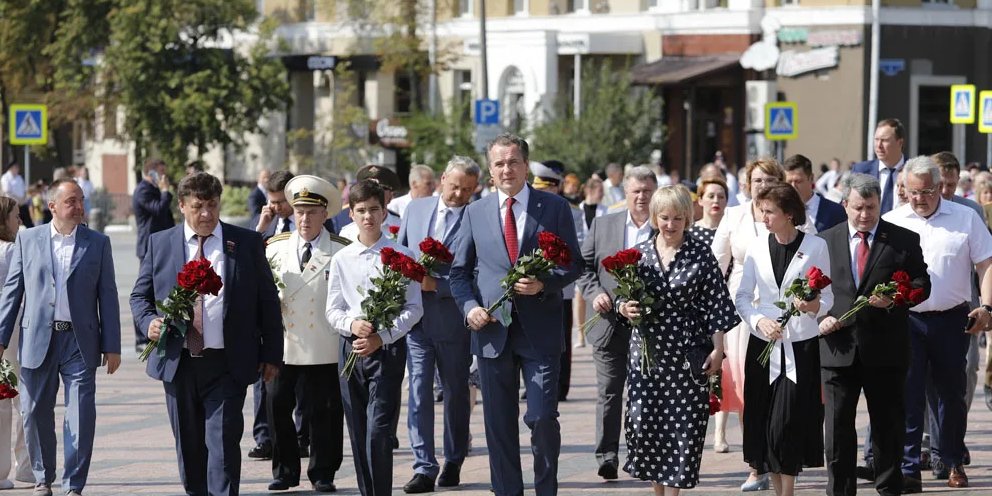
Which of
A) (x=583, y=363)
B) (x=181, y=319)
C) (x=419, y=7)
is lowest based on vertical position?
(x=583, y=363)

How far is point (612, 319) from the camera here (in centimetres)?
1207

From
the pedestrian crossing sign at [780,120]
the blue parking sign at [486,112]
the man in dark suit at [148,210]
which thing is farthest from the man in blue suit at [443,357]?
the blue parking sign at [486,112]

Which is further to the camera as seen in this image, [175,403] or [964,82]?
[964,82]

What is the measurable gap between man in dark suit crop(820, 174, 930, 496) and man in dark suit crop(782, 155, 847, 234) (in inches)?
38.9

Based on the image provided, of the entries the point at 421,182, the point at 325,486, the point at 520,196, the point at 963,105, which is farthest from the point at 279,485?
the point at 963,105

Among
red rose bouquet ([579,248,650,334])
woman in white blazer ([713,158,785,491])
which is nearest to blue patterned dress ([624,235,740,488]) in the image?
red rose bouquet ([579,248,650,334])

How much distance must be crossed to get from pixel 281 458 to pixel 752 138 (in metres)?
32.9

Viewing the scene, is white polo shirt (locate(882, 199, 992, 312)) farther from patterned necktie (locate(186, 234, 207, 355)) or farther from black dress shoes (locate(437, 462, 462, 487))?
patterned necktie (locate(186, 234, 207, 355))

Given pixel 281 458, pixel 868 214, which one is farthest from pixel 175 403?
pixel 868 214

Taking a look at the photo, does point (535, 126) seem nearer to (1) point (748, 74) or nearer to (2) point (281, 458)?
(1) point (748, 74)

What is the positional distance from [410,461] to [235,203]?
30.2m

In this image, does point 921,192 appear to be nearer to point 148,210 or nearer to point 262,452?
point 262,452

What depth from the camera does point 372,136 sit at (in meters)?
52.7

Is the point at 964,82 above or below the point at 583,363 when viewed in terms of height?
above
